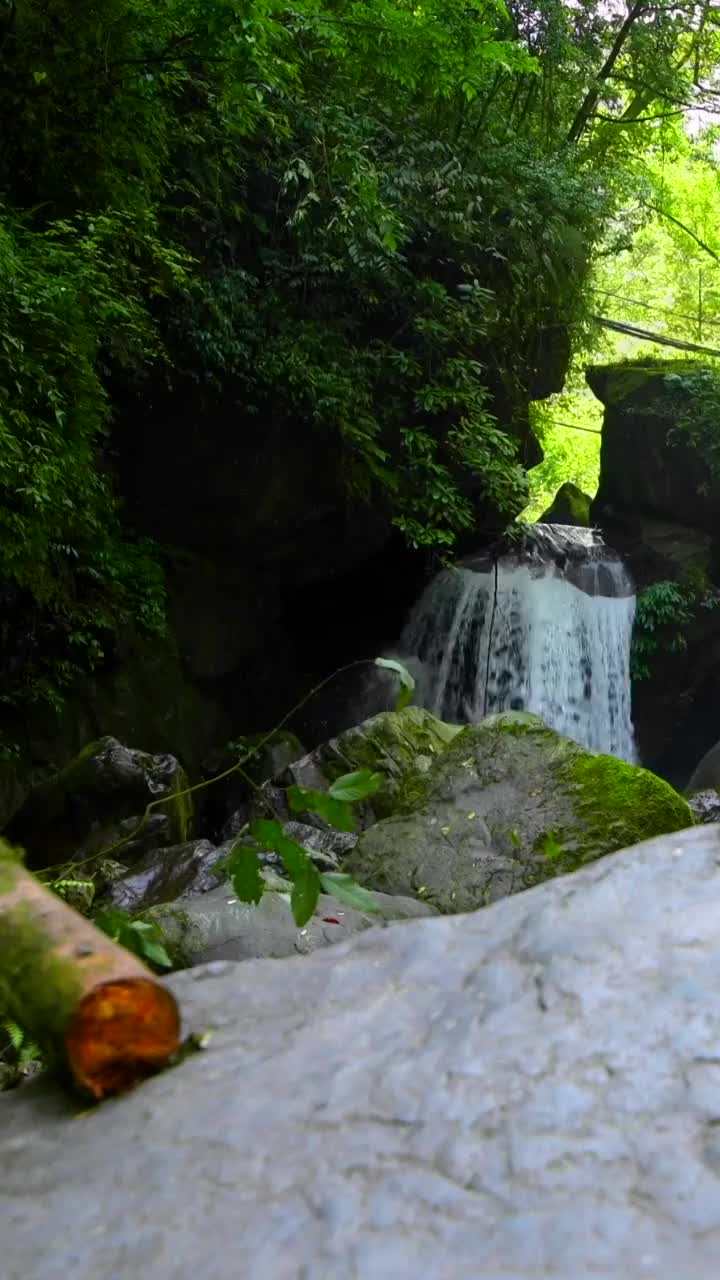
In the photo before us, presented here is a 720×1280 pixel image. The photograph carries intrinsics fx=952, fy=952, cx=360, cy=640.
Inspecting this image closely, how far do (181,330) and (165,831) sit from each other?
4420 mm

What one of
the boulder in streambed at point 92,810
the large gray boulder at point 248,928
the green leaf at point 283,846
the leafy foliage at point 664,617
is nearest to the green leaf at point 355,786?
the green leaf at point 283,846

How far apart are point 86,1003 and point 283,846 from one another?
652 millimetres

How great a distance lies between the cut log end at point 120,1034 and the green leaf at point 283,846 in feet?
1.55

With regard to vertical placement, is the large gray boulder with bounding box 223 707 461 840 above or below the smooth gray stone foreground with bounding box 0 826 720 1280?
below

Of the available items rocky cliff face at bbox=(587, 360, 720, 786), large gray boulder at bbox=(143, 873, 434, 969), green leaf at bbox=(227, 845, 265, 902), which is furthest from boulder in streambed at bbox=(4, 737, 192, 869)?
rocky cliff face at bbox=(587, 360, 720, 786)

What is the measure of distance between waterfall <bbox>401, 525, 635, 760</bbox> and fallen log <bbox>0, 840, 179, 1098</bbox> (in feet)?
35.2

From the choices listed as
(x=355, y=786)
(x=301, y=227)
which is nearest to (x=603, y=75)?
(x=301, y=227)

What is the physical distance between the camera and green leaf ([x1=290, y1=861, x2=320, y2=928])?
6.41ft

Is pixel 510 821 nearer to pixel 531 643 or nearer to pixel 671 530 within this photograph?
pixel 531 643

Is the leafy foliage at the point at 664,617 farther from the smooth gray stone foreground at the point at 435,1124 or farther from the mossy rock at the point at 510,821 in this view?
the smooth gray stone foreground at the point at 435,1124

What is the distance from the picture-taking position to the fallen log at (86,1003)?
143 centimetres

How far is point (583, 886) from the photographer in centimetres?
179

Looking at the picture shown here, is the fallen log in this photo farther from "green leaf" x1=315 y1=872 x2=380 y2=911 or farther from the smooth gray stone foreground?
"green leaf" x1=315 y1=872 x2=380 y2=911

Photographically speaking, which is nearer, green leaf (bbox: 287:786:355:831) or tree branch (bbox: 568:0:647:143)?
green leaf (bbox: 287:786:355:831)
